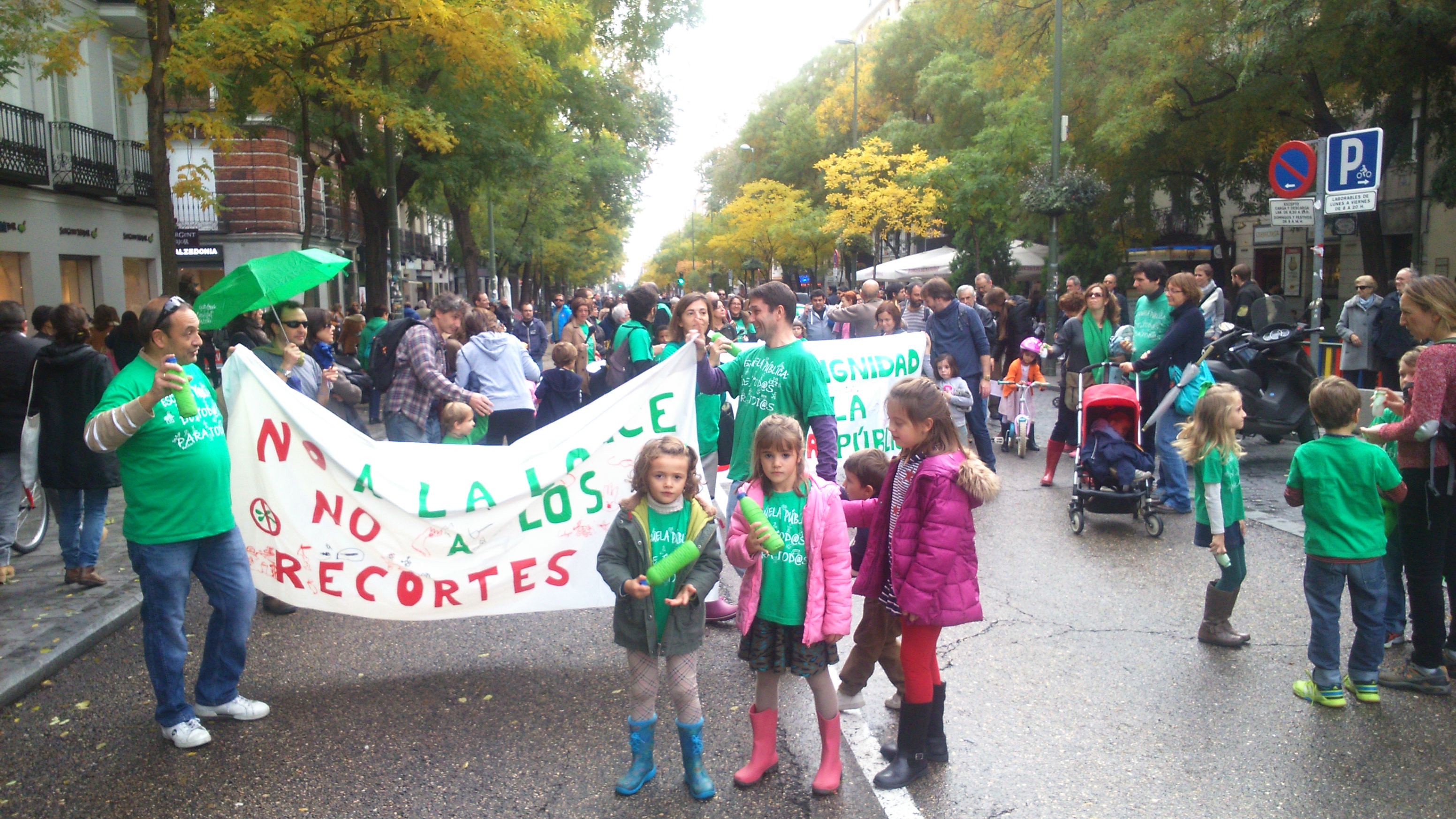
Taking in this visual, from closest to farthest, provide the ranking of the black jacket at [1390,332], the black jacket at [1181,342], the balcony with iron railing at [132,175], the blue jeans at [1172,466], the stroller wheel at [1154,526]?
the stroller wheel at [1154,526] → the blue jeans at [1172,466] → the black jacket at [1181,342] → the black jacket at [1390,332] → the balcony with iron railing at [132,175]

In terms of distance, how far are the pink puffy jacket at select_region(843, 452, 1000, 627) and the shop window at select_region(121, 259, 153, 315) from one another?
2409 cm

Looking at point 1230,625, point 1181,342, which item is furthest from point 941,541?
point 1181,342

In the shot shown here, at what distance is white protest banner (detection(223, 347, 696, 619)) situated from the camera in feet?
16.4

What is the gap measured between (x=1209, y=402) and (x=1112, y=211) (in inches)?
973

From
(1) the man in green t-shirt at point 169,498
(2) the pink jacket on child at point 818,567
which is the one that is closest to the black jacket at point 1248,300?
(2) the pink jacket on child at point 818,567

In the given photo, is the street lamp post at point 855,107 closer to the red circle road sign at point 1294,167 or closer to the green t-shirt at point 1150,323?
the red circle road sign at point 1294,167

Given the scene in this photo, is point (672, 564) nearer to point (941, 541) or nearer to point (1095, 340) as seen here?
point (941, 541)

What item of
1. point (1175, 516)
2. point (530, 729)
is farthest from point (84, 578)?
point (1175, 516)

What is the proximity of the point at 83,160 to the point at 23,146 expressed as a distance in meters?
2.06

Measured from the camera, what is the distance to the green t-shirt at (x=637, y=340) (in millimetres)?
6711

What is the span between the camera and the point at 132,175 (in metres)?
22.1

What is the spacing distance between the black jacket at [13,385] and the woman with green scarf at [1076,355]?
8062 millimetres

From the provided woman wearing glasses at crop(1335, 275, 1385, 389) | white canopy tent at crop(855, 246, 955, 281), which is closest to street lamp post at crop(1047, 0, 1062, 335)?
white canopy tent at crop(855, 246, 955, 281)

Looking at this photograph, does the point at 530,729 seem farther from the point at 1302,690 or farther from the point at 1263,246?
the point at 1263,246
